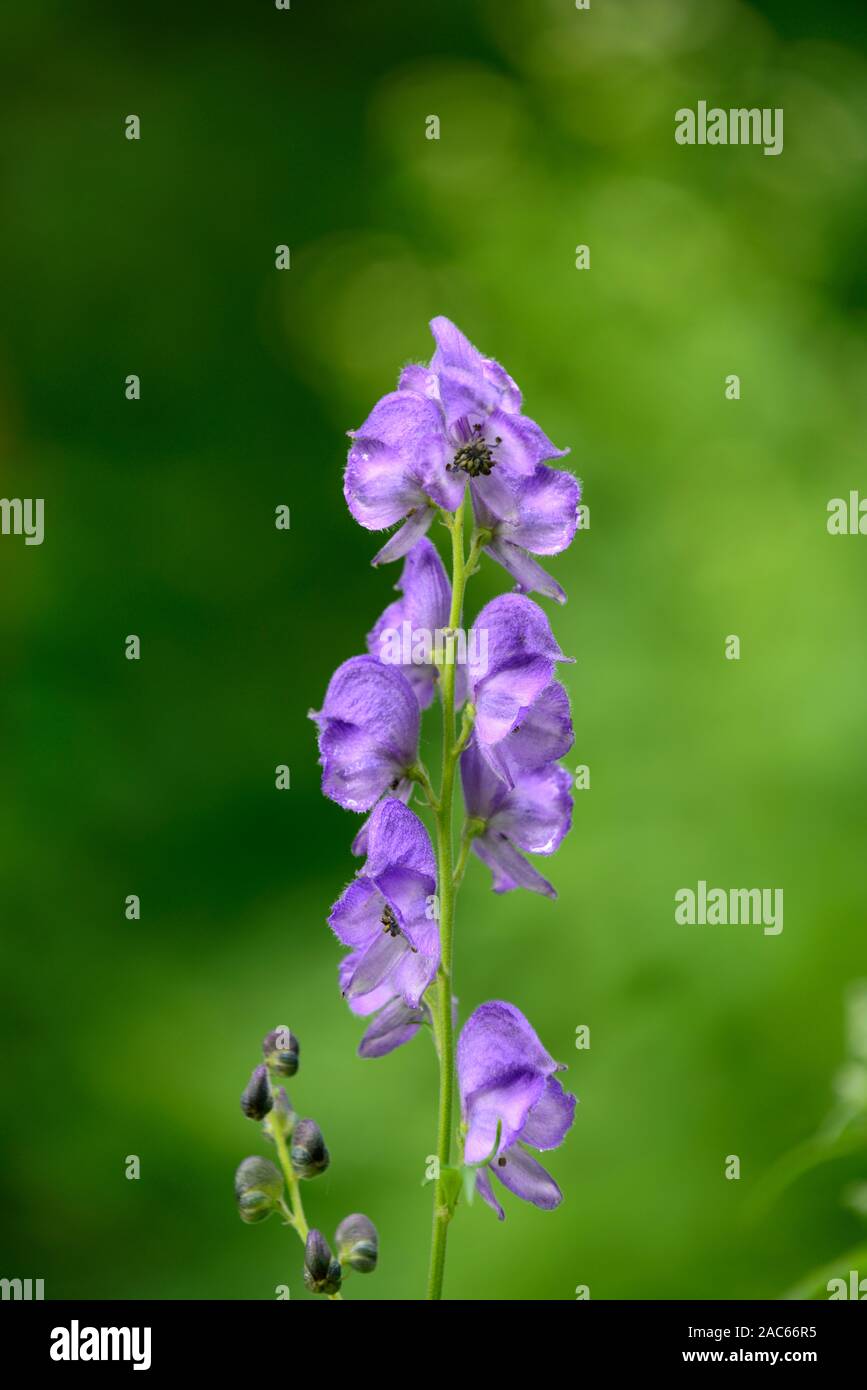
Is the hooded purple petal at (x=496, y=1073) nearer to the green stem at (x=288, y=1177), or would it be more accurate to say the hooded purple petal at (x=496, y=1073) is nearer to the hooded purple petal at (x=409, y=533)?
the green stem at (x=288, y=1177)

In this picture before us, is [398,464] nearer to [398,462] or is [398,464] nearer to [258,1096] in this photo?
[398,462]

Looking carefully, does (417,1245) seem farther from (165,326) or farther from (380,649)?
(165,326)

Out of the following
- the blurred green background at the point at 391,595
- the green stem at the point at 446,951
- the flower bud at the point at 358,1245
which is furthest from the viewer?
the blurred green background at the point at 391,595

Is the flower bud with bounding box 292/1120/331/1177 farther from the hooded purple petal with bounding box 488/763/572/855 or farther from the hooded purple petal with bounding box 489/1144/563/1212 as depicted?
the hooded purple petal with bounding box 488/763/572/855

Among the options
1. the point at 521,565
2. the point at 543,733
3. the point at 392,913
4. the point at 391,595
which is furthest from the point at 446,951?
the point at 391,595

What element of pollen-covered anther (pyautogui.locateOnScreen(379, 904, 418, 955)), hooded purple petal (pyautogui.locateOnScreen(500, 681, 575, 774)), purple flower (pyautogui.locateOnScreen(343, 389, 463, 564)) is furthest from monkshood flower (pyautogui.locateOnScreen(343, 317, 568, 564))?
pollen-covered anther (pyautogui.locateOnScreen(379, 904, 418, 955))

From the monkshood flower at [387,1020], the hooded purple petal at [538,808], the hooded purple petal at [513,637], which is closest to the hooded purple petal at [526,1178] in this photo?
the monkshood flower at [387,1020]
